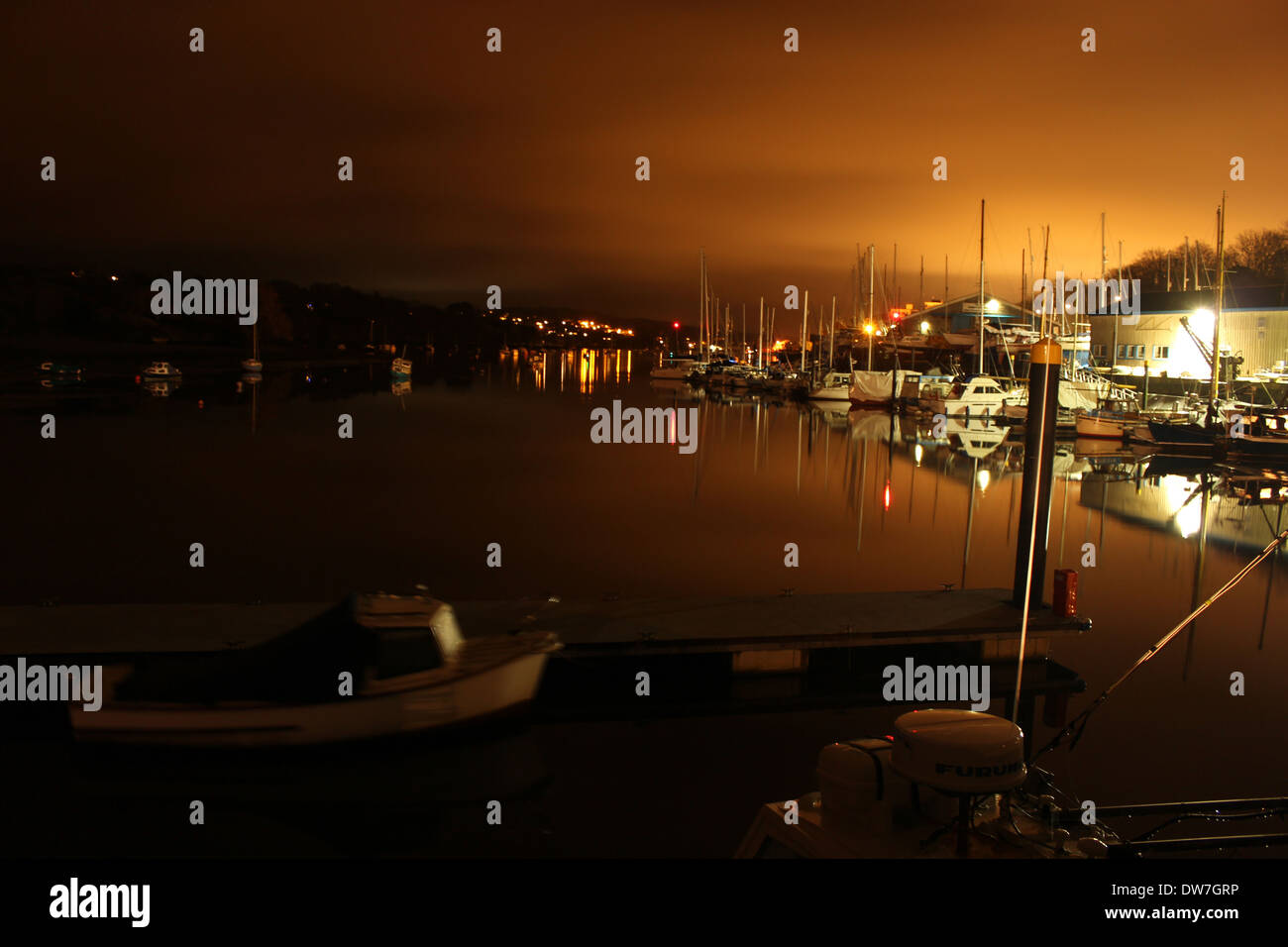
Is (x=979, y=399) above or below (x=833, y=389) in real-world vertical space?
below

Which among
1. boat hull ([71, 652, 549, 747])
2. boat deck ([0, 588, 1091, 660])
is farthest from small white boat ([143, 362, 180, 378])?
boat hull ([71, 652, 549, 747])

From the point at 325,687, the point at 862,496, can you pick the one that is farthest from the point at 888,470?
the point at 325,687

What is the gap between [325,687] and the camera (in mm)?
8758

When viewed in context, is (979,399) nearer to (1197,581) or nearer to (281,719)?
(1197,581)

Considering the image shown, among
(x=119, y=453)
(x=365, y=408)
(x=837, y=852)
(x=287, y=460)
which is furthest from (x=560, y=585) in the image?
(x=365, y=408)

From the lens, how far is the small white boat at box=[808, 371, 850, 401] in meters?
68.2

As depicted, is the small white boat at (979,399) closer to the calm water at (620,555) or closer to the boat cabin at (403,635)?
the calm water at (620,555)

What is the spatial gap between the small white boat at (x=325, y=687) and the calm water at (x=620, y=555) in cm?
42

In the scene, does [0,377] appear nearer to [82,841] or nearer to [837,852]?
[82,841]

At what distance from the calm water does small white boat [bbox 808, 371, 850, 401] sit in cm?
1701

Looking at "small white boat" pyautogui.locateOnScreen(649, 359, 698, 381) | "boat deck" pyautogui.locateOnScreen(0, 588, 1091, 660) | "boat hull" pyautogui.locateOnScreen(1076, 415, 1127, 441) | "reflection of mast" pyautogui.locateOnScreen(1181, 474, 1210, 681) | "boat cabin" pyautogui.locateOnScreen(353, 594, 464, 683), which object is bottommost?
"reflection of mast" pyautogui.locateOnScreen(1181, 474, 1210, 681)

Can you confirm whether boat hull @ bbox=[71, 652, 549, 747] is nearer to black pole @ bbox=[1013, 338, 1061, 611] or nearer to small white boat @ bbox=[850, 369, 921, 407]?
black pole @ bbox=[1013, 338, 1061, 611]

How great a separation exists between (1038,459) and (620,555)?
34.0ft
